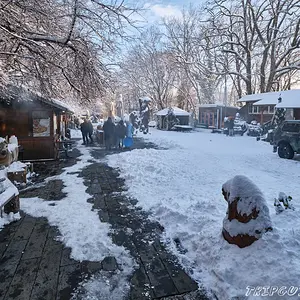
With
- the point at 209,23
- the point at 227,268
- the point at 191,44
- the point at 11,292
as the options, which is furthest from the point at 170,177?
the point at 191,44

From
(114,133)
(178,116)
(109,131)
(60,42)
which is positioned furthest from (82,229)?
(178,116)

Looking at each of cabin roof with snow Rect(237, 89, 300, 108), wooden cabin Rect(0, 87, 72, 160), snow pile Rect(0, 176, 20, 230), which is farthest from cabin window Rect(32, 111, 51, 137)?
cabin roof with snow Rect(237, 89, 300, 108)

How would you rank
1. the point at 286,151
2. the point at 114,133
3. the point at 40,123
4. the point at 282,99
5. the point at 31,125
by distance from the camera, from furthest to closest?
the point at 282,99 → the point at 114,133 → the point at 286,151 → the point at 40,123 → the point at 31,125

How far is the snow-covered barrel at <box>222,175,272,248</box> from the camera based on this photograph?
311 centimetres

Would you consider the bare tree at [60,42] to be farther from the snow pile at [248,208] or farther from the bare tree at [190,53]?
the bare tree at [190,53]

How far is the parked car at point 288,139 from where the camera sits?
1142cm

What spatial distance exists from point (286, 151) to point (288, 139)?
1.86 ft

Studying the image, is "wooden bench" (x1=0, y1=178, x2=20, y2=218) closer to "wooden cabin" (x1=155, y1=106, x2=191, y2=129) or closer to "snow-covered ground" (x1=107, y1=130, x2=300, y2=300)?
"snow-covered ground" (x1=107, y1=130, x2=300, y2=300)

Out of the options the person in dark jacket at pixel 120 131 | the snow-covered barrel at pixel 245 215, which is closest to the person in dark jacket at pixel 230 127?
the person in dark jacket at pixel 120 131

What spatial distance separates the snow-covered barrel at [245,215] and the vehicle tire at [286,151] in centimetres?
985

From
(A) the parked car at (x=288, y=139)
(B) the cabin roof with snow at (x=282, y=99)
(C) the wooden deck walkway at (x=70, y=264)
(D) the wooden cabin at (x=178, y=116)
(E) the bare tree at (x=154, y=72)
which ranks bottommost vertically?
(C) the wooden deck walkway at (x=70, y=264)

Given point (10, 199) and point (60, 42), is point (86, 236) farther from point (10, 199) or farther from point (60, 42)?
point (60, 42)

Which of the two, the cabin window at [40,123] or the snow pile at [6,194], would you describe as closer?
the snow pile at [6,194]

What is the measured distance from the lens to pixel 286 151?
39.1 ft
